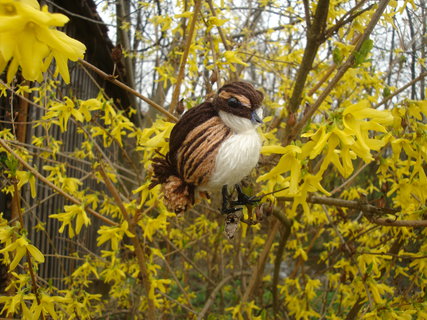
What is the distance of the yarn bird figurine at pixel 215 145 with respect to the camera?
2.43 ft

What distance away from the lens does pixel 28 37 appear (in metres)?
0.52

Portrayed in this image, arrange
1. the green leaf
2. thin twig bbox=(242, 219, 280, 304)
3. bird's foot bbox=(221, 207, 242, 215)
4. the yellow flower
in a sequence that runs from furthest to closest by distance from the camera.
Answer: thin twig bbox=(242, 219, 280, 304), the green leaf, bird's foot bbox=(221, 207, 242, 215), the yellow flower

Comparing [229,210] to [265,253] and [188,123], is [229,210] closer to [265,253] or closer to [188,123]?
[188,123]

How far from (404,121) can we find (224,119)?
2.40 feet

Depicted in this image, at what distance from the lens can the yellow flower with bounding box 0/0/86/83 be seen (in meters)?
0.50

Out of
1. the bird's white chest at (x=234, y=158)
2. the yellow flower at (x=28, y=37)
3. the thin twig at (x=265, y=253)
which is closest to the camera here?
the yellow flower at (x=28, y=37)

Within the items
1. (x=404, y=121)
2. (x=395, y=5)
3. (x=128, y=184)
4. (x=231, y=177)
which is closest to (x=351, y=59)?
(x=404, y=121)

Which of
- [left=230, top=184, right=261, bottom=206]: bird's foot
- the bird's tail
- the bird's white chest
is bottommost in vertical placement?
[left=230, top=184, right=261, bottom=206]: bird's foot

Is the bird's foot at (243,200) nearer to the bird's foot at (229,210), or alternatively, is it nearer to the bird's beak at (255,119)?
the bird's foot at (229,210)

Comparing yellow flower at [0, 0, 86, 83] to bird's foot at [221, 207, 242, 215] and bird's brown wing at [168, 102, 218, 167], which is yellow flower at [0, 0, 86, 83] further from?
bird's foot at [221, 207, 242, 215]

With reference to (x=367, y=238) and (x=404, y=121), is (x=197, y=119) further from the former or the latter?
(x=367, y=238)

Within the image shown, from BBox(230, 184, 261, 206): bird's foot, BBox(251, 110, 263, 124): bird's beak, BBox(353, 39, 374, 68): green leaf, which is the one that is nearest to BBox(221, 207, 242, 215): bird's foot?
BBox(230, 184, 261, 206): bird's foot

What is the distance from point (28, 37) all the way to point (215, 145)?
39cm

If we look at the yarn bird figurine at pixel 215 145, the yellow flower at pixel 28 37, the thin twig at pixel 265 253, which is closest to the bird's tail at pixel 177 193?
the yarn bird figurine at pixel 215 145
